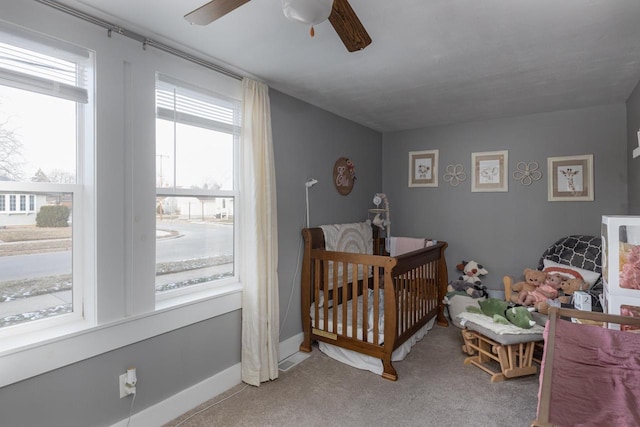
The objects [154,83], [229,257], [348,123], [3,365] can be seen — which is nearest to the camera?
[3,365]

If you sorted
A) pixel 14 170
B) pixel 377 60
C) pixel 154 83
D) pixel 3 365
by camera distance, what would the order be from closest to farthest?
pixel 3 365
pixel 14 170
pixel 154 83
pixel 377 60

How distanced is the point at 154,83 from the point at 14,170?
0.81m

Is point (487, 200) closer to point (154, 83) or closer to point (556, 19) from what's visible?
point (556, 19)

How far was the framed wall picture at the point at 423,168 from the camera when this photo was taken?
4027mm

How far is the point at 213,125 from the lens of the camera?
2293mm

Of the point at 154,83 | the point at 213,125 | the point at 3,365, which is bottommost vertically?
the point at 3,365

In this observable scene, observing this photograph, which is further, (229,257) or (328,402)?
(229,257)

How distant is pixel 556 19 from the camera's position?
165 centimetres

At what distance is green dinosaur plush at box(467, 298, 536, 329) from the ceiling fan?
2280 mm

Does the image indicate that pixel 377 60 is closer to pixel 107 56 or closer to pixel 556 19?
pixel 556 19

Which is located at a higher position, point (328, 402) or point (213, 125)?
point (213, 125)

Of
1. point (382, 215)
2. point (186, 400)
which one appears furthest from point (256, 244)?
point (382, 215)

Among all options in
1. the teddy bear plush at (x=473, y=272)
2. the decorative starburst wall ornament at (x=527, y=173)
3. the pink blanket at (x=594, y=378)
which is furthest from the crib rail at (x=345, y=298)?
the decorative starburst wall ornament at (x=527, y=173)

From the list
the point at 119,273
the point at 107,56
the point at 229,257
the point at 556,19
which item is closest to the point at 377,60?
the point at 556,19
